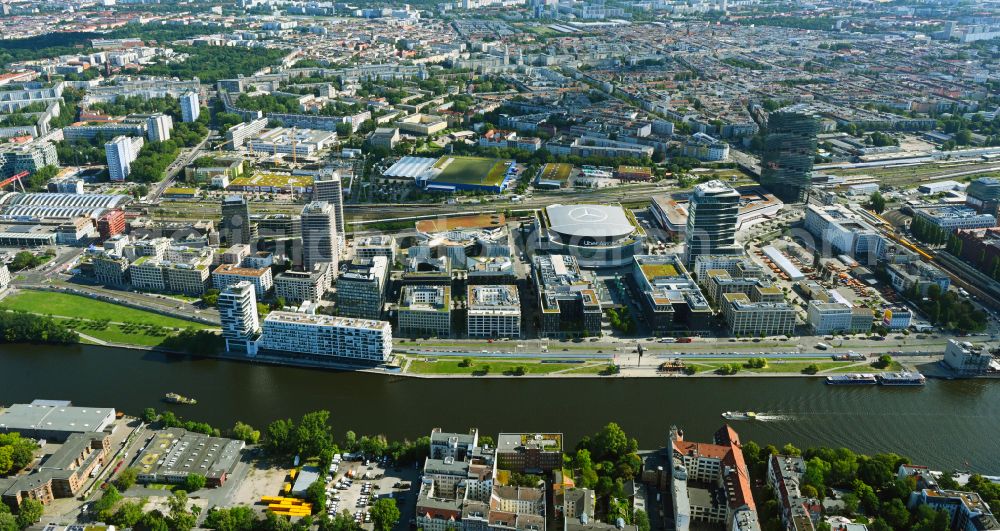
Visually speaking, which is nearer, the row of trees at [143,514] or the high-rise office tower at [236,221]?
the row of trees at [143,514]

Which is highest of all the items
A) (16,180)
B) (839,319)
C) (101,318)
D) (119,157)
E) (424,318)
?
(119,157)

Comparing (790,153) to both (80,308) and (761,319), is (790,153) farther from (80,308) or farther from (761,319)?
(80,308)

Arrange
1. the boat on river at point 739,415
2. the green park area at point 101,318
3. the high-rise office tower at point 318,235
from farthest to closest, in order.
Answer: the high-rise office tower at point 318,235, the green park area at point 101,318, the boat on river at point 739,415

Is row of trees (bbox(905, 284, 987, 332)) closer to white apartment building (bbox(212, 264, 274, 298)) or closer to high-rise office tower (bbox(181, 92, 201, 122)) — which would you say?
white apartment building (bbox(212, 264, 274, 298))

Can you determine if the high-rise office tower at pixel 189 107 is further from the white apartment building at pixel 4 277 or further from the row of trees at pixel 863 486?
the row of trees at pixel 863 486

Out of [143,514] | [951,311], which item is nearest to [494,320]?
[143,514]

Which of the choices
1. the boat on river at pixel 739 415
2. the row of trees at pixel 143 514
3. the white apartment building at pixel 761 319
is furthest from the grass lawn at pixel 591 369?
the row of trees at pixel 143 514

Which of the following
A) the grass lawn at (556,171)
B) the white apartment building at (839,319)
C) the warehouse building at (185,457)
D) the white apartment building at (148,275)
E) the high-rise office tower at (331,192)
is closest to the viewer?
the warehouse building at (185,457)
